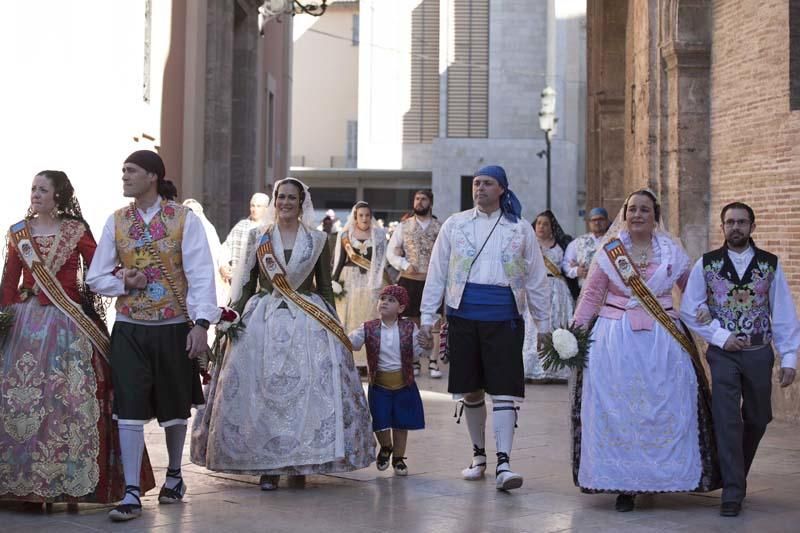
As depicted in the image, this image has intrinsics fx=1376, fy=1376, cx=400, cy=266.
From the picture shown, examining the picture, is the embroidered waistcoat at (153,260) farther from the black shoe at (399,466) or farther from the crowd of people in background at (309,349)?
the black shoe at (399,466)

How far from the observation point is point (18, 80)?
1164 cm

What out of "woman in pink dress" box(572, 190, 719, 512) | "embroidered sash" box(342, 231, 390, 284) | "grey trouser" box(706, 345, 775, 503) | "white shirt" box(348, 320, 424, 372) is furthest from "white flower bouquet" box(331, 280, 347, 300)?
"grey trouser" box(706, 345, 775, 503)

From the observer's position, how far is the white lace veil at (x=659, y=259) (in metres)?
7.87

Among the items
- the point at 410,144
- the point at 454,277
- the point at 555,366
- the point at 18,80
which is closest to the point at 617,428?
the point at 555,366

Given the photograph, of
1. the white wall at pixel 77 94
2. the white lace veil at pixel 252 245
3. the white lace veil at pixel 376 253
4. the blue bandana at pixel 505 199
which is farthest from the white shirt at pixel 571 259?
the white lace veil at pixel 252 245

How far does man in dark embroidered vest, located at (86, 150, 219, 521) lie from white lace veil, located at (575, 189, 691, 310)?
2230mm

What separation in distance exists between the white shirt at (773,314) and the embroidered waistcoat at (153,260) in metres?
2.85

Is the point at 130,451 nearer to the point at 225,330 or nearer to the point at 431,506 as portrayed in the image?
the point at 225,330

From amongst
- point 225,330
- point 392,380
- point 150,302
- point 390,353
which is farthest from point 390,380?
point 150,302

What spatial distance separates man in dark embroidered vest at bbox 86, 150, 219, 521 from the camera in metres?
7.30

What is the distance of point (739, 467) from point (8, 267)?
4173 mm

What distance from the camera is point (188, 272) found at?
294 inches

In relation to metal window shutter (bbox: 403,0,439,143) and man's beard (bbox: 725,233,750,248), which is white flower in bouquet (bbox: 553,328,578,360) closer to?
man's beard (bbox: 725,233,750,248)

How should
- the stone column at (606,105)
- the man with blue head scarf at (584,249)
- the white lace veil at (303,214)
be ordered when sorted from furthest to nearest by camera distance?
the stone column at (606,105) < the man with blue head scarf at (584,249) < the white lace veil at (303,214)
